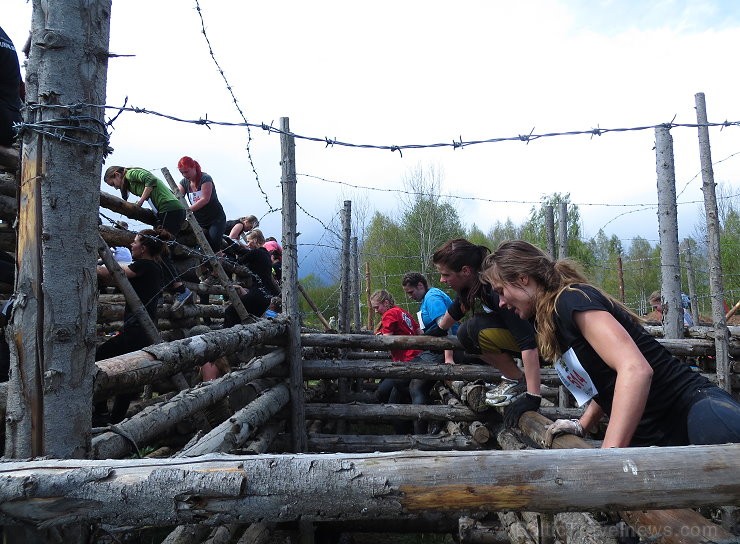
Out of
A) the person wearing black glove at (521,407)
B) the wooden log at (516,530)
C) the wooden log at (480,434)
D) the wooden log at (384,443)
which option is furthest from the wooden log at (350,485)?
the wooden log at (384,443)

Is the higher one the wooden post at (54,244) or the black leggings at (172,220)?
the black leggings at (172,220)

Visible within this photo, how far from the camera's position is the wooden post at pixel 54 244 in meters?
1.51

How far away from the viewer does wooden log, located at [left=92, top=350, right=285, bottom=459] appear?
1849mm

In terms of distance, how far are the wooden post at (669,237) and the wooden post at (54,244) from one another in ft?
17.8

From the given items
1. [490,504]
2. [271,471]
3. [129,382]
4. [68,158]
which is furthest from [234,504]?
[68,158]

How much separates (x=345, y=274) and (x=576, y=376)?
26.2ft

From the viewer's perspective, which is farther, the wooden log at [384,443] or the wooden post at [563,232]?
the wooden post at [563,232]

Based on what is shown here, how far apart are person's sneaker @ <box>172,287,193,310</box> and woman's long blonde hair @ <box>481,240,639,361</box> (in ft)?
14.8

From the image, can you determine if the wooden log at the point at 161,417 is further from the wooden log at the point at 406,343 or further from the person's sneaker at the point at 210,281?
the person's sneaker at the point at 210,281

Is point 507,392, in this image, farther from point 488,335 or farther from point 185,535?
point 185,535

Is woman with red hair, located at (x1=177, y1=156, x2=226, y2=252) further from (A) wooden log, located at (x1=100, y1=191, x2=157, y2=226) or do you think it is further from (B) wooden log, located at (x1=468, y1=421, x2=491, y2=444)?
(B) wooden log, located at (x1=468, y1=421, x2=491, y2=444)

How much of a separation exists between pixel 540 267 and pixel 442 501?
52.1 inches

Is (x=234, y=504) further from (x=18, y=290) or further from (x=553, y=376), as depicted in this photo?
(x=553, y=376)

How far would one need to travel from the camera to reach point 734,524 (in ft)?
6.24
